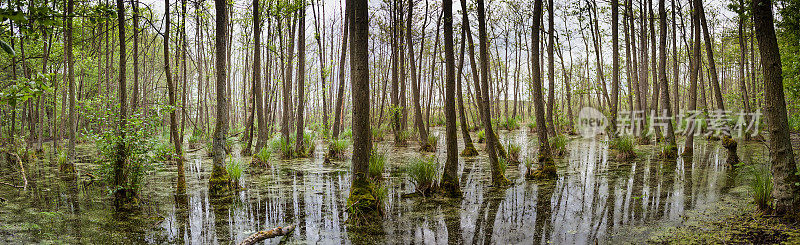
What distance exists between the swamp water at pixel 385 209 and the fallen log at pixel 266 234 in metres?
0.07

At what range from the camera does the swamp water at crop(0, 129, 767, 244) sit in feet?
12.8

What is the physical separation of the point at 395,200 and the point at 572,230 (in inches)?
93.7

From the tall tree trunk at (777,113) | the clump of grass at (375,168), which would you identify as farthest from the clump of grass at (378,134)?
the tall tree trunk at (777,113)

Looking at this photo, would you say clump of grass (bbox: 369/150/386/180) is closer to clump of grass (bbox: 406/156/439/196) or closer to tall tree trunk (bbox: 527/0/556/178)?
clump of grass (bbox: 406/156/439/196)

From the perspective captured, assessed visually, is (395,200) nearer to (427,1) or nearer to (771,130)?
(771,130)

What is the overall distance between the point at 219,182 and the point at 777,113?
713 centimetres

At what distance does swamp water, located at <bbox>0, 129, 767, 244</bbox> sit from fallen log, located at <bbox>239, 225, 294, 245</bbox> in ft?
0.22

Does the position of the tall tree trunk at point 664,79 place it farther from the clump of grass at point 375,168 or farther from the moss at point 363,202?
the moss at point 363,202

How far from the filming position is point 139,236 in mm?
3947

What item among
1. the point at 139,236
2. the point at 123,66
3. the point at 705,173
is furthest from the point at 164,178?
the point at 705,173

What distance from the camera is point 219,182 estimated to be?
6141mm

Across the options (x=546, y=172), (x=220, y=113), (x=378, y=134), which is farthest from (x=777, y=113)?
(x=378, y=134)

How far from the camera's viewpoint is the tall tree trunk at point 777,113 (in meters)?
3.80

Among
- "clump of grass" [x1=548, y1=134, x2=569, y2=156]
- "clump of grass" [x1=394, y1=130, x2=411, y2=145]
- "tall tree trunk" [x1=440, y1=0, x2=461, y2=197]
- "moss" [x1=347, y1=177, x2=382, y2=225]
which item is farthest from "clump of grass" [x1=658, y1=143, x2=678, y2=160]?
"moss" [x1=347, y1=177, x2=382, y2=225]
